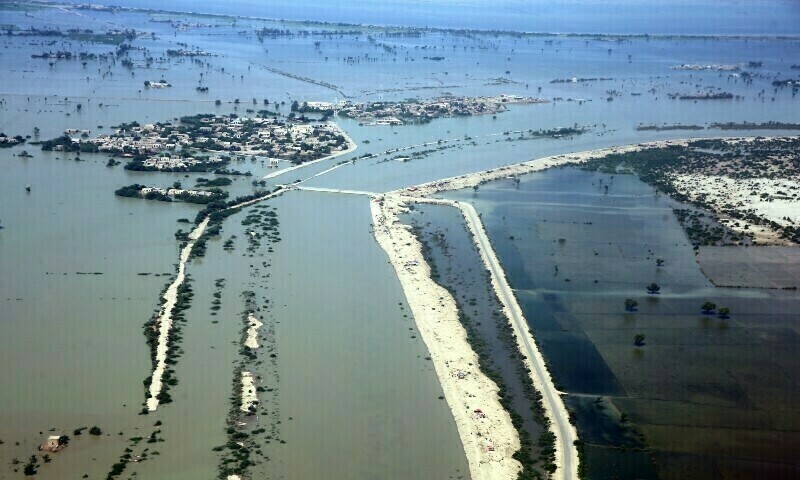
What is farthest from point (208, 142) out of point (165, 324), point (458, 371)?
point (458, 371)

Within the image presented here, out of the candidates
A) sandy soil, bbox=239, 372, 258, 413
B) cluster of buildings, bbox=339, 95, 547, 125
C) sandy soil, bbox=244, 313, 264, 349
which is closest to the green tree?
sandy soil, bbox=244, 313, 264, 349

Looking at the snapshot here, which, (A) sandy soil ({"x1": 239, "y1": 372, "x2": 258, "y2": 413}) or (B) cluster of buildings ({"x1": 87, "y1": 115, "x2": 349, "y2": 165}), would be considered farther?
(B) cluster of buildings ({"x1": 87, "y1": 115, "x2": 349, "y2": 165})

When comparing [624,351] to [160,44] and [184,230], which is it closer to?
[184,230]

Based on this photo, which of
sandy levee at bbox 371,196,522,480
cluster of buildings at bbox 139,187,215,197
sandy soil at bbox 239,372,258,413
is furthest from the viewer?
cluster of buildings at bbox 139,187,215,197

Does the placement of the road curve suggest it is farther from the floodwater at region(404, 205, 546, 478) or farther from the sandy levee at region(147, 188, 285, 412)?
the sandy levee at region(147, 188, 285, 412)

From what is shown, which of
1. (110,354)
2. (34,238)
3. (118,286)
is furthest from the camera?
(34,238)

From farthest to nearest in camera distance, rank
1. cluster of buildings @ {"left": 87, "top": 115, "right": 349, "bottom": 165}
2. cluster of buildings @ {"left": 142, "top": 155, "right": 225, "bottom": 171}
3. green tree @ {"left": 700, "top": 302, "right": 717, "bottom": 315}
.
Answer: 1. cluster of buildings @ {"left": 87, "top": 115, "right": 349, "bottom": 165}
2. cluster of buildings @ {"left": 142, "top": 155, "right": 225, "bottom": 171}
3. green tree @ {"left": 700, "top": 302, "right": 717, "bottom": 315}

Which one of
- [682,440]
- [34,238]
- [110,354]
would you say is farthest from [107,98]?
[682,440]
